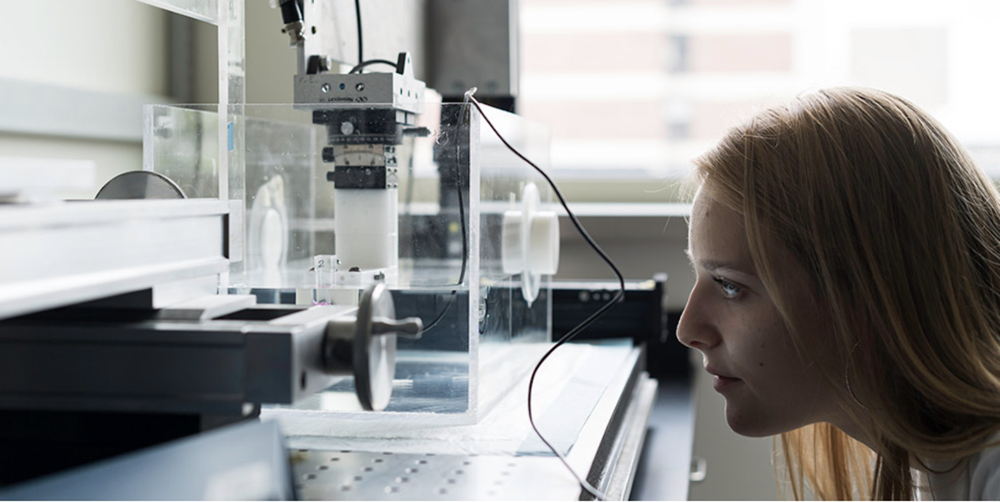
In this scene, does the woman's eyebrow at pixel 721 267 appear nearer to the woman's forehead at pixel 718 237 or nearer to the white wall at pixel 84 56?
the woman's forehead at pixel 718 237

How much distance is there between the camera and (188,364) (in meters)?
0.54

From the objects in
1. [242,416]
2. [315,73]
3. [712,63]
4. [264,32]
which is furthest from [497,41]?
[242,416]

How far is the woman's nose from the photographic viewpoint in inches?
35.4

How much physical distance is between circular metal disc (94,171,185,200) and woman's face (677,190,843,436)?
48 cm

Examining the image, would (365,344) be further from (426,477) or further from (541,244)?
(541,244)

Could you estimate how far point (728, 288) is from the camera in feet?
2.92

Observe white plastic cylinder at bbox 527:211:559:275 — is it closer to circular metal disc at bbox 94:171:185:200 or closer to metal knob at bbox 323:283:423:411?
circular metal disc at bbox 94:171:185:200

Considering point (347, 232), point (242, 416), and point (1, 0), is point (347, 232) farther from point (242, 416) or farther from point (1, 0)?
point (1, 0)

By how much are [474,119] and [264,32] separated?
0.56 metres

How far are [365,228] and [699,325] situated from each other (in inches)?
13.4

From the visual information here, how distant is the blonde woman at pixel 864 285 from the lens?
797 millimetres

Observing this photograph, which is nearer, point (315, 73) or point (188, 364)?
point (188, 364)

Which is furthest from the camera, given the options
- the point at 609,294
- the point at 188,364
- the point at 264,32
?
the point at 609,294

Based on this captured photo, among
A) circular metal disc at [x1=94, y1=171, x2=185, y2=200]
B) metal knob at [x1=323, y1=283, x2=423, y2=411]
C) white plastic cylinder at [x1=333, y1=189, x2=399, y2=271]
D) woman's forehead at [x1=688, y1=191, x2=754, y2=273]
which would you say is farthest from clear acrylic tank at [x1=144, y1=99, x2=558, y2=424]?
metal knob at [x1=323, y1=283, x2=423, y2=411]
